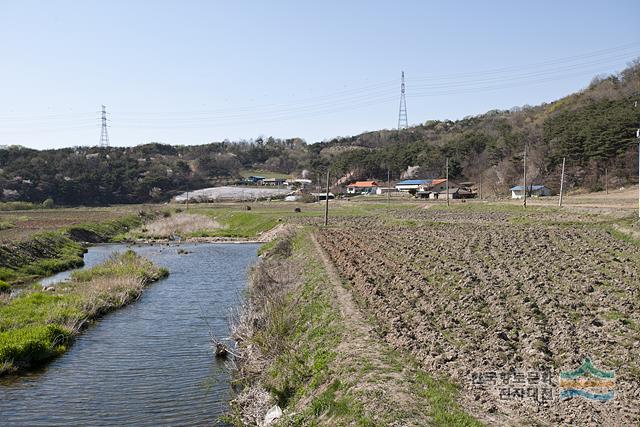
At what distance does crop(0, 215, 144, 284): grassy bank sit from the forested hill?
6208 centimetres

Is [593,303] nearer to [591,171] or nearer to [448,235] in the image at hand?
[448,235]

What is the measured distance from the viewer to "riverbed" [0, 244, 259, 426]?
39.5ft

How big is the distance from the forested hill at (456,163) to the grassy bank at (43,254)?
6208 centimetres

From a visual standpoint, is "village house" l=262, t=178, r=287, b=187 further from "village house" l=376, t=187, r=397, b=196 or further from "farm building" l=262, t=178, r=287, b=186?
"village house" l=376, t=187, r=397, b=196

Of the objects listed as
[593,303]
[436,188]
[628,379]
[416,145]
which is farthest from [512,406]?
[416,145]

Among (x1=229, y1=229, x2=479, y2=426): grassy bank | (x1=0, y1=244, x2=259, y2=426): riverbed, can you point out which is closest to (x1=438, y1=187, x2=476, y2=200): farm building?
(x1=0, y1=244, x2=259, y2=426): riverbed

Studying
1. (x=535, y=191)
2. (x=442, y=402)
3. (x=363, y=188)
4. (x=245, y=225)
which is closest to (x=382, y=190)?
(x=363, y=188)

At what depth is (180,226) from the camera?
65.3 meters

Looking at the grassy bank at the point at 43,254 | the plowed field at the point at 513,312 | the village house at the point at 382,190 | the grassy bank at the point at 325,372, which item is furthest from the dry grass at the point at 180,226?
the village house at the point at 382,190

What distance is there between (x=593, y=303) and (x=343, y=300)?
21.2ft

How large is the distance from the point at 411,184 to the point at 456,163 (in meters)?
10.3

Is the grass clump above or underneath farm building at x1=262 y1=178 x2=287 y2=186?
underneath

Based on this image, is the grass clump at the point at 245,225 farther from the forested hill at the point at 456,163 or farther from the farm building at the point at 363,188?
the farm building at the point at 363,188

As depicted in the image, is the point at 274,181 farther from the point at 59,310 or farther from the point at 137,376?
the point at 137,376
